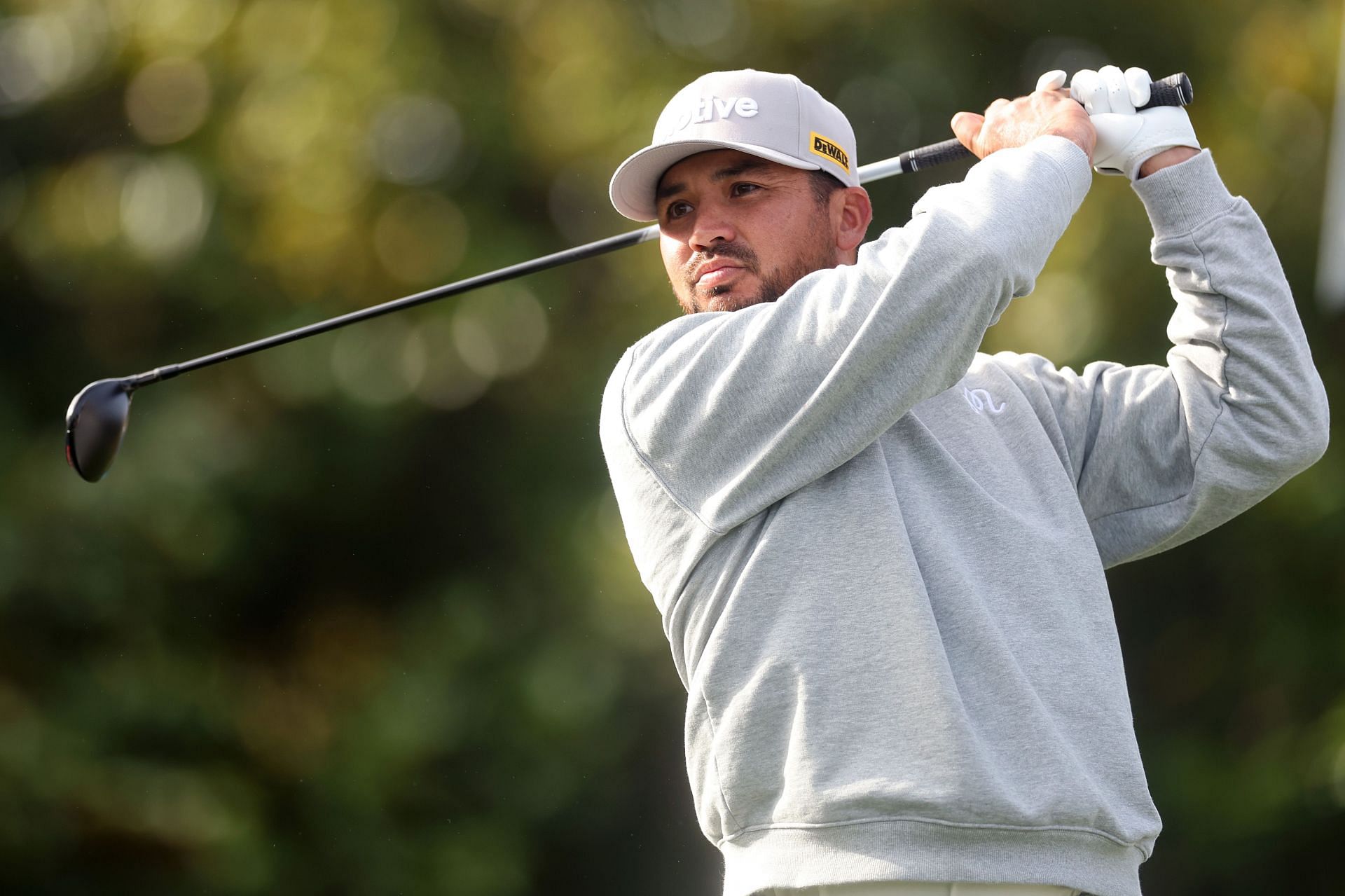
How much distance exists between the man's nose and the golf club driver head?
1.17 m

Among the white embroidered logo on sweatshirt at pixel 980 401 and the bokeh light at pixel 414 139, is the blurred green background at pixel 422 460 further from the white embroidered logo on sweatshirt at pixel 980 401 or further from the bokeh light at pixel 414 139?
the white embroidered logo on sweatshirt at pixel 980 401

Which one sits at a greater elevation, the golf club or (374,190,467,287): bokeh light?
(374,190,467,287): bokeh light

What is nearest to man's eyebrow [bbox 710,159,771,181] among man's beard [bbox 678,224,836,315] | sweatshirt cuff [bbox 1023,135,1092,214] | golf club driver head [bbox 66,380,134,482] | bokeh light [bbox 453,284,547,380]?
man's beard [bbox 678,224,836,315]

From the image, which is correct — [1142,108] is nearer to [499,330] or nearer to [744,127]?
[744,127]

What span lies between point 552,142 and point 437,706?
6.70ft

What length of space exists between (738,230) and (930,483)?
0.45 meters

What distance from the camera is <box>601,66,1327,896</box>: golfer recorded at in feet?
5.39

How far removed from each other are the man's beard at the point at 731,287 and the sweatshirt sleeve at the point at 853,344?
161 mm

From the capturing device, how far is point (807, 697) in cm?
167

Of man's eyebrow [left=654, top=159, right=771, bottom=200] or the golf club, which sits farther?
the golf club

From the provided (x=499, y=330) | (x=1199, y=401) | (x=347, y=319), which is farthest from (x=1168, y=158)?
(x=499, y=330)

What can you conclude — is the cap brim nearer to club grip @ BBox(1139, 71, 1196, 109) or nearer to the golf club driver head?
club grip @ BBox(1139, 71, 1196, 109)

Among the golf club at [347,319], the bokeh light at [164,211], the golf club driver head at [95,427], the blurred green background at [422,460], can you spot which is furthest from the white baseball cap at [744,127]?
the bokeh light at [164,211]

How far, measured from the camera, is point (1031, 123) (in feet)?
6.47
